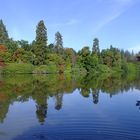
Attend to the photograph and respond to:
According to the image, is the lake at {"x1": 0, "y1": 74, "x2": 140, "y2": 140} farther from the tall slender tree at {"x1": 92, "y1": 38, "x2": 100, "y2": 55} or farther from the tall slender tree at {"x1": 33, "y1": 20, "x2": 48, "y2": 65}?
the tall slender tree at {"x1": 92, "y1": 38, "x2": 100, "y2": 55}

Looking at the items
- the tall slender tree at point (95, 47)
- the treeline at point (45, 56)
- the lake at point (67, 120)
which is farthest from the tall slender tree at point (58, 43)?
the lake at point (67, 120)

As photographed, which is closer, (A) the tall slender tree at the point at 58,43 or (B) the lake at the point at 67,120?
(B) the lake at the point at 67,120

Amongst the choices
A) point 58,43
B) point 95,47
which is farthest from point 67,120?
point 95,47

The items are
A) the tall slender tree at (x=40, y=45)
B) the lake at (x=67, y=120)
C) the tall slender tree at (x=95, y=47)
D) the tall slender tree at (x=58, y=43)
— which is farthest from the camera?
the tall slender tree at (x=95, y=47)

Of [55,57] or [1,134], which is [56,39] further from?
[1,134]

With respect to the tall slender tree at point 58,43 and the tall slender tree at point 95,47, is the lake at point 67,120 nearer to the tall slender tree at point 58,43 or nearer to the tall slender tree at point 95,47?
the tall slender tree at point 58,43

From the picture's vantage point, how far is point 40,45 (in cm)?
8312

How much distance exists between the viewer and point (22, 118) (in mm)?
18812

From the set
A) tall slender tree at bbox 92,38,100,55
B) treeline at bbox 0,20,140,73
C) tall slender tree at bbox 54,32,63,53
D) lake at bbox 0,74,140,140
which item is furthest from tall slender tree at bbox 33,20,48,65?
lake at bbox 0,74,140,140

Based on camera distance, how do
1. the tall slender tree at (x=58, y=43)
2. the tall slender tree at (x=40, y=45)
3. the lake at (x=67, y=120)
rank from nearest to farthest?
the lake at (x=67, y=120) → the tall slender tree at (x=40, y=45) → the tall slender tree at (x=58, y=43)

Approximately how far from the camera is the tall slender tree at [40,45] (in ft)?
271

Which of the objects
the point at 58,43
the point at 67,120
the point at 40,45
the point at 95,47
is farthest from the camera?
the point at 95,47

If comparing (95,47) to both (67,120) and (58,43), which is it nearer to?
(58,43)

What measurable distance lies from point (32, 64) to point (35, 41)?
648 centimetres
